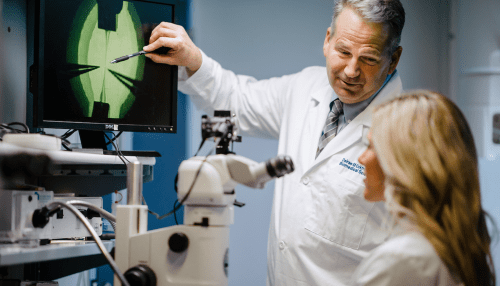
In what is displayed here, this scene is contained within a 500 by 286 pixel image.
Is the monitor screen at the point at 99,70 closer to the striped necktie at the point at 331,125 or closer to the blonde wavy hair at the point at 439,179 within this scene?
the striped necktie at the point at 331,125

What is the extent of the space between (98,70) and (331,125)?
85 centimetres

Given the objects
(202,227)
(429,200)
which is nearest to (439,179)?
(429,200)

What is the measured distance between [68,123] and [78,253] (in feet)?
1.47

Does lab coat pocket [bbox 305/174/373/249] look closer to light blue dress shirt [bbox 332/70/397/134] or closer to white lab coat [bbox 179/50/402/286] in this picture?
white lab coat [bbox 179/50/402/286]

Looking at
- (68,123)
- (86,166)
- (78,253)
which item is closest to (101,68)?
(68,123)

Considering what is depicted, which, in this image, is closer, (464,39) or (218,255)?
(218,255)

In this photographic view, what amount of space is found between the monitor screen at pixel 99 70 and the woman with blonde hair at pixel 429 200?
29.1 inches

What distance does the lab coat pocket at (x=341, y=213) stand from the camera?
4.60 ft

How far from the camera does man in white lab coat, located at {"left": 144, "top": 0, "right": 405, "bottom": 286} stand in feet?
4.59

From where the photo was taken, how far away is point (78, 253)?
942 mm

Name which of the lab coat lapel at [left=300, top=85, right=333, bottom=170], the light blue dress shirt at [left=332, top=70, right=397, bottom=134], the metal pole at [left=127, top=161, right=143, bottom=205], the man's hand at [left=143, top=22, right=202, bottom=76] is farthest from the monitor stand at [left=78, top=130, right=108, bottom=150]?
the light blue dress shirt at [left=332, top=70, right=397, bottom=134]

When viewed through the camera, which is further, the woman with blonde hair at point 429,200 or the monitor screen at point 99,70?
the monitor screen at point 99,70

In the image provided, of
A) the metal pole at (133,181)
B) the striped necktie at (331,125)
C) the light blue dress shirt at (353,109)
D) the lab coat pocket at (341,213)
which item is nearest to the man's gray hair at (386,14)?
the light blue dress shirt at (353,109)

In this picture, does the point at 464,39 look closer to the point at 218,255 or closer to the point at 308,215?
the point at 308,215
